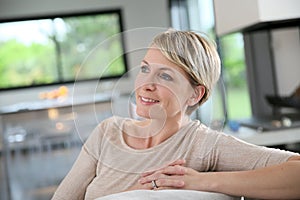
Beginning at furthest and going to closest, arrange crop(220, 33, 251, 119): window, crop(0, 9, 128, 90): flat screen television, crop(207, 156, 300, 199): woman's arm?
crop(0, 9, 128, 90): flat screen television
crop(220, 33, 251, 119): window
crop(207, 156, 300, 199): woman's arm

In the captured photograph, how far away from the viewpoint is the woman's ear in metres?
1.02

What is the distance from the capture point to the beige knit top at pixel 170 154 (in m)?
1.06

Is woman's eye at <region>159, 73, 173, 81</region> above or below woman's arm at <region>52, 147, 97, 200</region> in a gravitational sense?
above

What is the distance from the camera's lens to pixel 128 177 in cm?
109

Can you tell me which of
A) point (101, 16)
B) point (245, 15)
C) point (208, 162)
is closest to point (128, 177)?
point (208, 162)

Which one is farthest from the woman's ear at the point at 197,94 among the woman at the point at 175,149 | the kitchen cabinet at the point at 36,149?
the kitchen cabinet at the point at 36,149

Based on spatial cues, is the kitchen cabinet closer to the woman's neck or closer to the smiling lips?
the woman's neck

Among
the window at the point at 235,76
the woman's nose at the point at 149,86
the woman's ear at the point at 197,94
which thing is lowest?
the window at the point at 235,76

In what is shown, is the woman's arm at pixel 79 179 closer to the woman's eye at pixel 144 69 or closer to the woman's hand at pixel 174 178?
the woman's hand at pixel 174 178

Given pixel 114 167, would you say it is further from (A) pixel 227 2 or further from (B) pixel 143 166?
(A) pixel 227 2

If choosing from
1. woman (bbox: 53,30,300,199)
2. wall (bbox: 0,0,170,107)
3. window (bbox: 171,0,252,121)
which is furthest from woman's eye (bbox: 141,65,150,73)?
wall (bbox: 0,0,170,107)

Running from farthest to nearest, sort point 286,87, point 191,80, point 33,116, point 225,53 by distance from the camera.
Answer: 1. point 225,53
2. point 33,116
3. point 286,87
4. point 191,80

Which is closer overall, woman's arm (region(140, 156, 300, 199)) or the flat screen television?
woman's arm (region(140, 156, 300, 199))

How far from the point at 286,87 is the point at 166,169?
338cm
